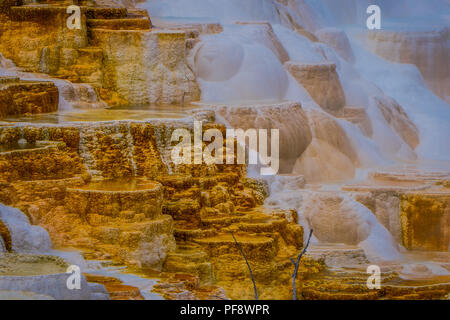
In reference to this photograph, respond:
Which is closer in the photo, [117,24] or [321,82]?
[117,24]

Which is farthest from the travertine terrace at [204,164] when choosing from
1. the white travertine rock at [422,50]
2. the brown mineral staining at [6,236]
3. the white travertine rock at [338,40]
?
the white travertine rock at [422,50]

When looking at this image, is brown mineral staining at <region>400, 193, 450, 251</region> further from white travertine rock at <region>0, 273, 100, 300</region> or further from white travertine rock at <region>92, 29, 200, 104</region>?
white travertine rock at <region>0, 273, 100, 300</region>

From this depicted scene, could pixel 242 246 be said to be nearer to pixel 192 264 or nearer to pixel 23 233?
pixel 192 264

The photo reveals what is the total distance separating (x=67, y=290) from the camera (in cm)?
975

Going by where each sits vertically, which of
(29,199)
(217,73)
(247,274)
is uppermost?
(217,73)

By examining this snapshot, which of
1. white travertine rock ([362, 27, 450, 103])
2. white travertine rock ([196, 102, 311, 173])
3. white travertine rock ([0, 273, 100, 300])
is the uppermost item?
white travertine rock ([362, 27, 450, 103])

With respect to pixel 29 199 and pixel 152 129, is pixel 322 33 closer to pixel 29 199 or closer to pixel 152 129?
pixel 152 129

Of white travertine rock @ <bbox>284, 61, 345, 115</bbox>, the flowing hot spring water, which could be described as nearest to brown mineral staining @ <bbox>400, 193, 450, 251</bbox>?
the flowing hot spring water

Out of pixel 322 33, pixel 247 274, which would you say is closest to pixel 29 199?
pixel 247 274

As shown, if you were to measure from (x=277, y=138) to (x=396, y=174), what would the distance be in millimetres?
2046

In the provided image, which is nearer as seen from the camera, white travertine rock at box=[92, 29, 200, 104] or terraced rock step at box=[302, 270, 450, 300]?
terraced rock step at box=[302, 270, 450, 300]

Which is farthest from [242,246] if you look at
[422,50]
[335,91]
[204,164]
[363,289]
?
[422,50]

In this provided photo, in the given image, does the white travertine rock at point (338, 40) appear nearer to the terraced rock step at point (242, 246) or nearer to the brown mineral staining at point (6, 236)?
the terraced rock step at point (242, 246)
